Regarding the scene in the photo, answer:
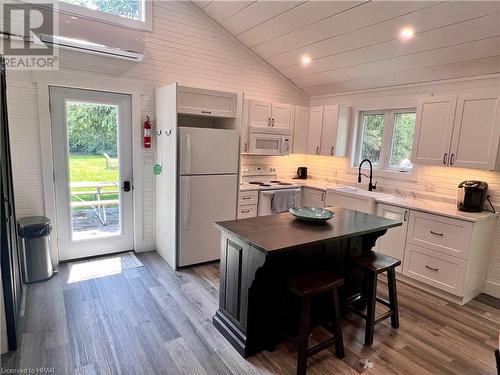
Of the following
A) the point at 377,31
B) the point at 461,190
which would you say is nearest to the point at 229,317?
the point at 461,190

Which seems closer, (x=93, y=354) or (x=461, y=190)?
(x=93, y=354)

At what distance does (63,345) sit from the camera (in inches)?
90.3

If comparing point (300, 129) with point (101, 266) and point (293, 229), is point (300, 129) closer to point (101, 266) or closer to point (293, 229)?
point (293, 229)

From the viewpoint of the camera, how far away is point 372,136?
4.62m

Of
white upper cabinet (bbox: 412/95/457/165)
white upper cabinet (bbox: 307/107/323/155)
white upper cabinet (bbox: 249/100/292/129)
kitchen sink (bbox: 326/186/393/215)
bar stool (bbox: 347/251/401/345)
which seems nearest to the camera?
bar stool (bbox: 347/251/401/345)

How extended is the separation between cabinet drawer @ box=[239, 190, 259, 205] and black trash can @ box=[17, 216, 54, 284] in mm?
2229

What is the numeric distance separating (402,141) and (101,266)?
4.22 metres

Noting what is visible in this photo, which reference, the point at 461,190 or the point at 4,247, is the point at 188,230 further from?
the point at 461,190

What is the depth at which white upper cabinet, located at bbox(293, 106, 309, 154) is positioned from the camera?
4.95m

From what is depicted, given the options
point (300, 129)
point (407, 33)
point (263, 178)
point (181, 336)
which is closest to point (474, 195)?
point (407, 33)

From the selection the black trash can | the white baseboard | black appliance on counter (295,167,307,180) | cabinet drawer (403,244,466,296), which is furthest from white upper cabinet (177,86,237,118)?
the white baseboard

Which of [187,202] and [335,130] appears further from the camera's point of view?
[335,130]

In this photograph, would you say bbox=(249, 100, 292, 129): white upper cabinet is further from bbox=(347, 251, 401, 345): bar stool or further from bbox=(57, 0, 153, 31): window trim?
bbox=(347, 251, 401, 345): bar stool

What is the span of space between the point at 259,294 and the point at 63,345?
1515 mm
